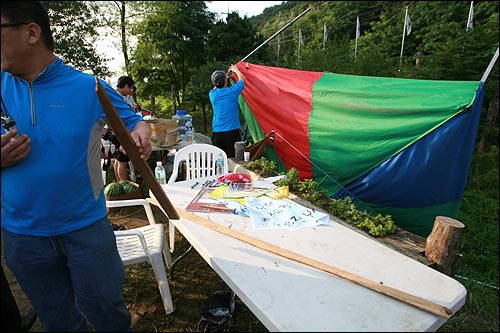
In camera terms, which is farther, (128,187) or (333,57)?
(333,57)

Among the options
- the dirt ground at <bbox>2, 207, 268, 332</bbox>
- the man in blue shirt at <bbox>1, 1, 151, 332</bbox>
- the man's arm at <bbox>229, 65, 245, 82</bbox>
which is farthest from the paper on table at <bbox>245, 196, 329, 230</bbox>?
the man's arm at <bbox>229, 65, 245, 82</bbox>

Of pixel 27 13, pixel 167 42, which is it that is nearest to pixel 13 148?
pixel 27 13

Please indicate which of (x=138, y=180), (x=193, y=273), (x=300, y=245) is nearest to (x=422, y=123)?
(x=300, y=245)

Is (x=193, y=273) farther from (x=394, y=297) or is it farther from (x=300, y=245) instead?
(x=394, y=297)

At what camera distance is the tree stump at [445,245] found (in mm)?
1677

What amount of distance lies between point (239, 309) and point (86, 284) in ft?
4.46

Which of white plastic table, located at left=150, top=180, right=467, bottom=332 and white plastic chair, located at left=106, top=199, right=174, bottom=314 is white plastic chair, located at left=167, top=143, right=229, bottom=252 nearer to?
white plastic chair, located at left=106, top=199, right=174, bottom=314

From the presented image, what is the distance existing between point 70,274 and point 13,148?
55cm

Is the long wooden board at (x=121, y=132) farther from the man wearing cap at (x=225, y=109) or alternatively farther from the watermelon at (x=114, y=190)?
the man wearing cap at (x=225, y=109)

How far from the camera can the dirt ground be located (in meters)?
2.03

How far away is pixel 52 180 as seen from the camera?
3.36 feet

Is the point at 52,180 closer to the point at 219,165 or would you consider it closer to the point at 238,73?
the point at 219,165

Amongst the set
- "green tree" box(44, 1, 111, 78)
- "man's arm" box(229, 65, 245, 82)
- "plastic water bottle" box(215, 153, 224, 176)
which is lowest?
"plastic water bottle" box(215, 153, 224, 176)

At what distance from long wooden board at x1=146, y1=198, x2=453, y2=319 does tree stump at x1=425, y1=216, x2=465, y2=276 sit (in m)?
0.71
